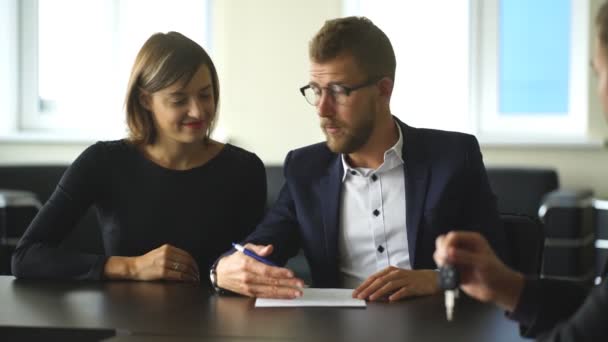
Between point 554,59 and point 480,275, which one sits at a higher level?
point 554,59

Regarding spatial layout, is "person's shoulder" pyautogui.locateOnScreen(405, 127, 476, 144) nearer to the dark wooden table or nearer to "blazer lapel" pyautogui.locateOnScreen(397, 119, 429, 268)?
"blazer lapel" pyautogui.locateOnScreen(397, 119, 429, 268)

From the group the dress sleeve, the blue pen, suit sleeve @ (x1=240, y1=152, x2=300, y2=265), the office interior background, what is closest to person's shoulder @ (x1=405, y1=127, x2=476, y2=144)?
suit sleeve @ (x1=240, y1=152, x2=300, y2=265)

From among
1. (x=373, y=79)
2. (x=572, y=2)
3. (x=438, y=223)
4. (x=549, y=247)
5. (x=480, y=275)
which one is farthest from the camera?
(x=572, y=2)

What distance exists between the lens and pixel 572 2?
→ 4.78 meters

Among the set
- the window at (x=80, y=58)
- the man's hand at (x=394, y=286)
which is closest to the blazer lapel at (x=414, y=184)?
the man's hand at (x=394, y=286)

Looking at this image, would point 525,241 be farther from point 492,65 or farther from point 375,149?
point 492,65

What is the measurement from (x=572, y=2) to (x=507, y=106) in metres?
0.69

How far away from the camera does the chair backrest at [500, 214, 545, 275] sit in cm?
221

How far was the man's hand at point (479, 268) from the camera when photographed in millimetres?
1398

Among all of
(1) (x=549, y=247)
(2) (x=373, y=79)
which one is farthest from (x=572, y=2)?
(2) (x=373, y=79)

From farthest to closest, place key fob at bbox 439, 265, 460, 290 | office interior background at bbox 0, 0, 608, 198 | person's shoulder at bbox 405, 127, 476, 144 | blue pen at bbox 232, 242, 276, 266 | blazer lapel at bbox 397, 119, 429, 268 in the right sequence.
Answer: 1. office interior background at bbox 0, 0, 608, 198
2. person's shoulder at bbox 405, 127, 476, 144
3. blazer lapel at bbox 397, 119, 429, 268
4. blue pen at bbox 232, 242, 276, 266
5. key fob at bbox 439, 265, 460, 290

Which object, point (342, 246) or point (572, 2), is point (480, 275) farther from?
point (572, 2)

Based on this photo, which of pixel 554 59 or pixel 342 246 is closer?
pixel 342 246

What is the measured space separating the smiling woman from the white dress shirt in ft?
1.36
